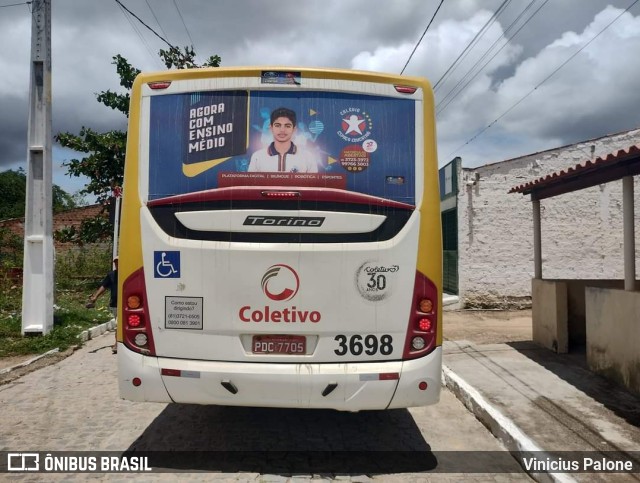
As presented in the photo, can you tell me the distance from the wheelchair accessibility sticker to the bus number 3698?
122cm

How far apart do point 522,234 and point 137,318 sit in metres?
12.2

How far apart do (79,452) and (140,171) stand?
2.31 m

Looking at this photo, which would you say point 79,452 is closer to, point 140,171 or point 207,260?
point 207,260

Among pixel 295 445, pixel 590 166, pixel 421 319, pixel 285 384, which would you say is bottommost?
pixel 295 445

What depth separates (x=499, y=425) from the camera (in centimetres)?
485

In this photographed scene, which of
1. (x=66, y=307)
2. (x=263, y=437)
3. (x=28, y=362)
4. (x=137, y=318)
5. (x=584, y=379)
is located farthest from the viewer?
(x=66, y=307)

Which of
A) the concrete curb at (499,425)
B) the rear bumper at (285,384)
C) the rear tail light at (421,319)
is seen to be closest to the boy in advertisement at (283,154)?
the rear tail light at (421,319)

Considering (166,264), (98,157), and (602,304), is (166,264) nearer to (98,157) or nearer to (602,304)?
(602,304)

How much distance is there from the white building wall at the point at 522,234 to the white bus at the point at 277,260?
10647mm

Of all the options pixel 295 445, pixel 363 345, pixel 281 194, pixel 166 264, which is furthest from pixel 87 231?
pixel 363 345

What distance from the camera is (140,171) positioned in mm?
3848

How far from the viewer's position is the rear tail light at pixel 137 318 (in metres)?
3.79

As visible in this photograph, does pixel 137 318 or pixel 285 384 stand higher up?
pixel 137 318

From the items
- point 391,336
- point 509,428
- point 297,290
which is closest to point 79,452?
point 297,290
